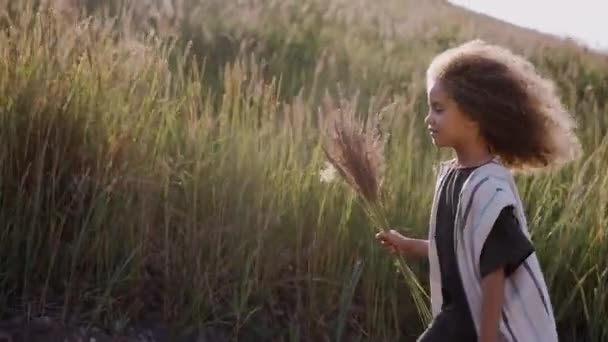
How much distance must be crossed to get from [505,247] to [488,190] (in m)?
0.15

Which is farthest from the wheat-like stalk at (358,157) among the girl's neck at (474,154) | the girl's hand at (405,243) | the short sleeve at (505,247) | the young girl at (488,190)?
the short sleeve at (505,247)

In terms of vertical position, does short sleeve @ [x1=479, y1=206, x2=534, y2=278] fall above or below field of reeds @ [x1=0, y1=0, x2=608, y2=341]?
above

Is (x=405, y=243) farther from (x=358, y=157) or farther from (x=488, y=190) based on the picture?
A: (x=488, y=190)

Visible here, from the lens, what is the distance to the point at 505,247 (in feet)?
9.81

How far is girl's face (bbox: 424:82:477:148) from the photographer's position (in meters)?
3.13

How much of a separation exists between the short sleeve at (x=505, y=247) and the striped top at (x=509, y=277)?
21 millimetres

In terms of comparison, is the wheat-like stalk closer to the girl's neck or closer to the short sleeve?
the girl's neck

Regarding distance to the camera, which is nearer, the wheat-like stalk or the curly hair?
the curly hair

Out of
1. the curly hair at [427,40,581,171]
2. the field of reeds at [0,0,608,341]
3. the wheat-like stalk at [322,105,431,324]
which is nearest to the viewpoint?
the curly hair at [427,40,581,171]

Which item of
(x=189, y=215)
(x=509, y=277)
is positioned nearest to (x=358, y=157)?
(x=509, y=277)

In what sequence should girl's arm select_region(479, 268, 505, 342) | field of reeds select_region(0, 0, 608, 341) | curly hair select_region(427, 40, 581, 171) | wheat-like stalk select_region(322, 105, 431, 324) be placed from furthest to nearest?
1. field of reeds select_region(0, 0, 608, 341)
2. wheat-like stalk select_region(322, 105, 431, 324)
3. curly hair select_region(427, 40, 581, 171)
4. girl's arm select_region(479, 268, 505, 342)

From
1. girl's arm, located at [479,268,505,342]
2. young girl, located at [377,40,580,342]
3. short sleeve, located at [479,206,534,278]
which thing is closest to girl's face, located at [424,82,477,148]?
young girl, located at [377,40,580,342]

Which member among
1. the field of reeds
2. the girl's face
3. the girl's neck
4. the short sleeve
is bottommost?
the field of reeds

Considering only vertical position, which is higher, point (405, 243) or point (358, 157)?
point (358, 157)
